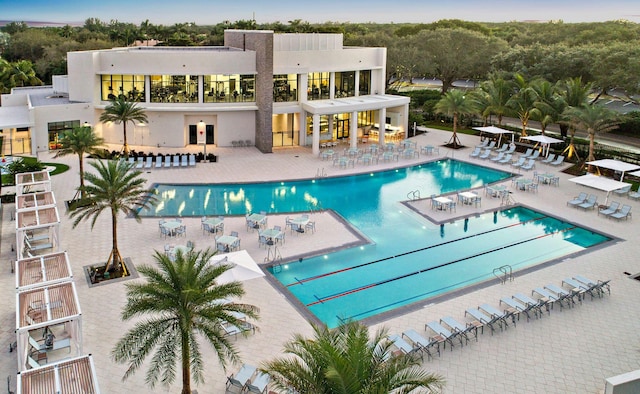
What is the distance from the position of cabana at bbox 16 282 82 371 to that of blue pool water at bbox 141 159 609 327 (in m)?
6.47

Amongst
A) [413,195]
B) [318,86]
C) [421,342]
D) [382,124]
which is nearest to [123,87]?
[318,86]

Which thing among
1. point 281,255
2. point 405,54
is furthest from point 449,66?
point 281,255

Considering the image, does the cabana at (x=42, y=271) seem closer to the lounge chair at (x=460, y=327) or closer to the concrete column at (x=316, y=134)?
the lounge chair at (x=460, y=327)

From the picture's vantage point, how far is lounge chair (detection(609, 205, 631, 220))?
A: 24109mm

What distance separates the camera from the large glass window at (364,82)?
39.6 m

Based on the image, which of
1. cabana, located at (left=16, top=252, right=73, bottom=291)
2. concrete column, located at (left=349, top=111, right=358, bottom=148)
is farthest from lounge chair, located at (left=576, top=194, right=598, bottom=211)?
cabana, located at (left=16, top=252, right=73, bottom=291)

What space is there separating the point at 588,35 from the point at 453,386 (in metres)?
61.0

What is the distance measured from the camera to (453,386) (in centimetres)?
1236

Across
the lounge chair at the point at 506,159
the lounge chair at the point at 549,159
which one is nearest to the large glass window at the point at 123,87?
the lounge chair at the point at 506,159

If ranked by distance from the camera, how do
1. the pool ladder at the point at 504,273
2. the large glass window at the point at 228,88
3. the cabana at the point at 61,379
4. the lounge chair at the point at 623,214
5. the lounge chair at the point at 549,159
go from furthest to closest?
the large glass window at the point at 228,88
the lounge chair at the point at 549,159
the lounge chair at the point at 623,214
the pool ladder at the point at 504,273
the cabana at the point at 61,379

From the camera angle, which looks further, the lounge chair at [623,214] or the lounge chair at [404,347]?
the lounge chair at [623,214]

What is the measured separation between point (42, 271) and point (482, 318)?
37.4 feet

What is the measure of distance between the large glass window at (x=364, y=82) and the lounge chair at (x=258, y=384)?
1193 inches

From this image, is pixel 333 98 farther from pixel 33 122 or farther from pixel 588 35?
pixel 588 35
